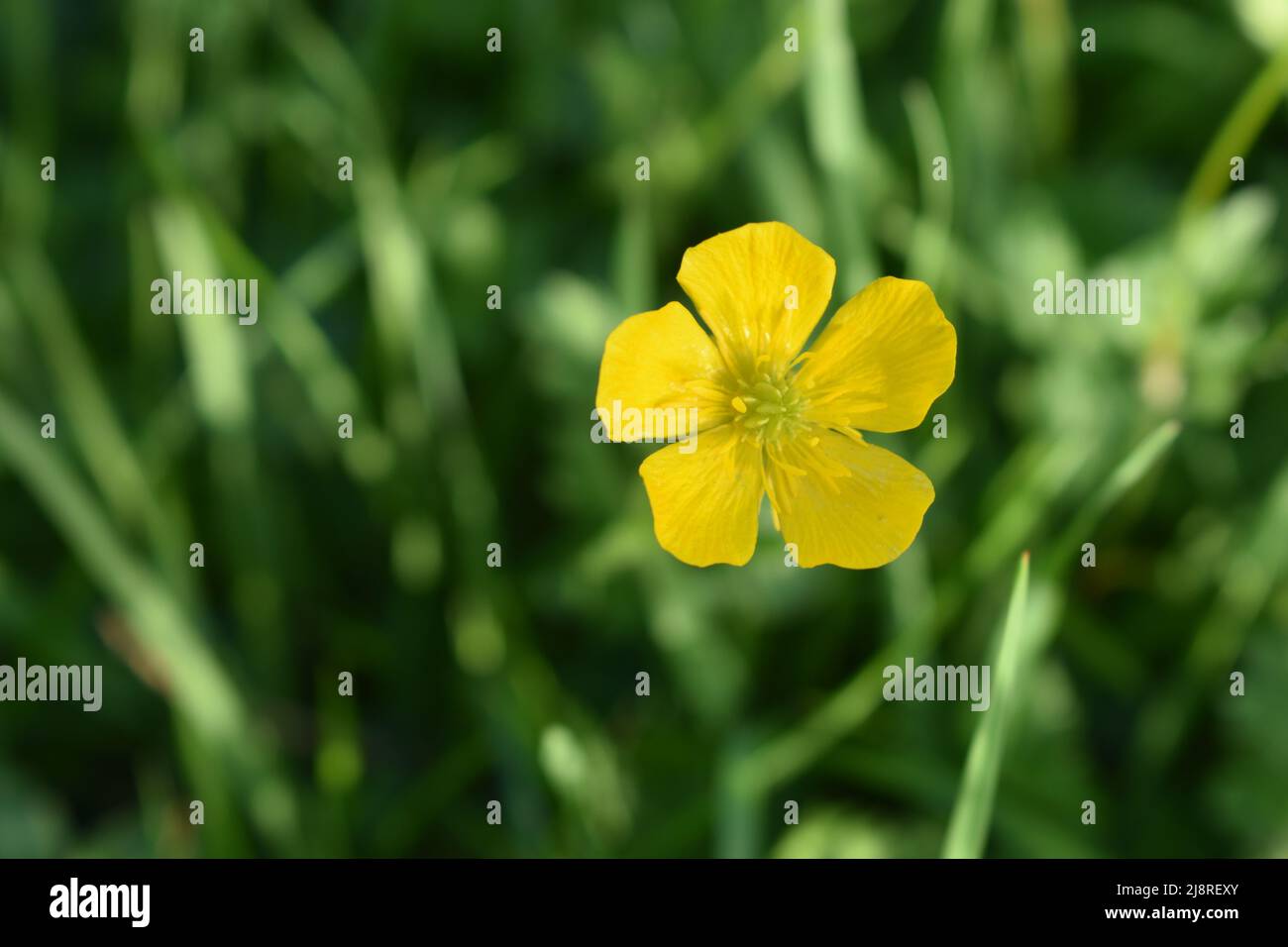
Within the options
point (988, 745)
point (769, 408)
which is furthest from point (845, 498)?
point (988, 745)

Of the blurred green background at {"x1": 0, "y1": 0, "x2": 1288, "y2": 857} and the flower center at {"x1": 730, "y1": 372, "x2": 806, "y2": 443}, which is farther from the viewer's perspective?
the blurred green background at {"x1": 0, "y1": 0, "x2": 1288, "y2": 857}

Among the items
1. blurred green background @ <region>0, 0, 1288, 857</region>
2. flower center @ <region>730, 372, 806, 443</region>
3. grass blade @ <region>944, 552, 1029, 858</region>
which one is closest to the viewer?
grass blade @ <region>944, 552, 1029, 858</region>

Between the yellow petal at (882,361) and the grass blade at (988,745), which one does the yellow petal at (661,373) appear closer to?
the yellow petal at (882,361)

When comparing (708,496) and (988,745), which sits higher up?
(708,496)

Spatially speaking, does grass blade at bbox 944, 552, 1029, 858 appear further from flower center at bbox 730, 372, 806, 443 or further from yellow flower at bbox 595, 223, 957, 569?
flower center at bbox 730, 372, 806, 443

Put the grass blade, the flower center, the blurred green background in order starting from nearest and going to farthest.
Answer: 1. the grass blade
2. the flower center
3. the blurred green background

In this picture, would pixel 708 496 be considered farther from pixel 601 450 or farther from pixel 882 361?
pixel 601 450

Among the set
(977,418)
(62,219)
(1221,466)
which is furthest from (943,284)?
(62,219)

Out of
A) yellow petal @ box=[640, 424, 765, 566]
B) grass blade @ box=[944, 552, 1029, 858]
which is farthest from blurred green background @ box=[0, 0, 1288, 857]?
yellow petal @ box=[640, 424, 765, 566]

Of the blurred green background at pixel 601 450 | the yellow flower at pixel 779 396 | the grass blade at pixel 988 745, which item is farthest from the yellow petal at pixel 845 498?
the blurred green background at pixel 601 450
